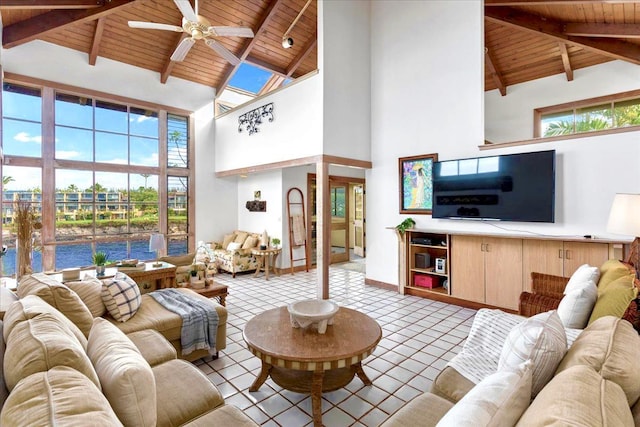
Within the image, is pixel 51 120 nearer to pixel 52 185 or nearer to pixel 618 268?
pixel 52 185

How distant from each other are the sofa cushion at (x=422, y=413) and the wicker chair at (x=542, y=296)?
5.25ft

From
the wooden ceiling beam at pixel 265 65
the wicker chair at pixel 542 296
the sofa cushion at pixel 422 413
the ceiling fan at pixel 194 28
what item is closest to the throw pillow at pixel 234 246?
the ceiling fan at pixel 194 28

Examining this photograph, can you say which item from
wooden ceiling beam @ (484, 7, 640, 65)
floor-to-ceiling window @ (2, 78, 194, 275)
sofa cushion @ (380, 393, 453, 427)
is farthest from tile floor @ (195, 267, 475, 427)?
wooden ceiling beam @ (484, 7, 640, 65)

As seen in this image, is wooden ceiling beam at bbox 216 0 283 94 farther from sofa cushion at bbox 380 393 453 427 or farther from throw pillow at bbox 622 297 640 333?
throw pillow at bbox 622 297 640 333

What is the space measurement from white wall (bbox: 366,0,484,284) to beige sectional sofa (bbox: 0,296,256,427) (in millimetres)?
4272

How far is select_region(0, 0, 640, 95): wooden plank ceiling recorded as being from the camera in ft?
14.6

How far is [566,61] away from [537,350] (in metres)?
6.40

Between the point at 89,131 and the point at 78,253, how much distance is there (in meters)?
2.34

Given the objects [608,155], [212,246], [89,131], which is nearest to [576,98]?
[608,155]

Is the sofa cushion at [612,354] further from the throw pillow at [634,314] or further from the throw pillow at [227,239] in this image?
the throw pillow at [227,239]

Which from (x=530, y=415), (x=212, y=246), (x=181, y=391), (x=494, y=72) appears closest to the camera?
(x=530, y=415)

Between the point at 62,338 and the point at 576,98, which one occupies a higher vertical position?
the point at 576,98

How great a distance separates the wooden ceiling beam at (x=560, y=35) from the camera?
480cm

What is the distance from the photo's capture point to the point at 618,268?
238cm
